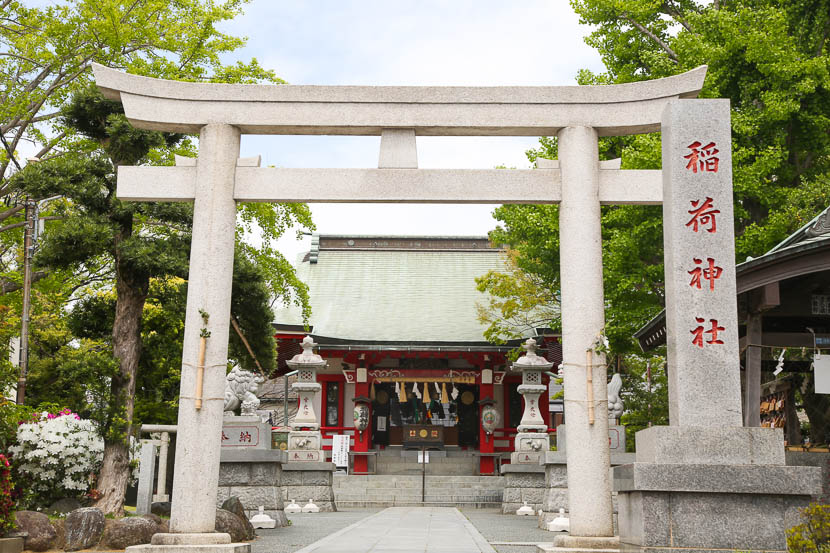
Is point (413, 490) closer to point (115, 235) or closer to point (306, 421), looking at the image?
point (306, 421)

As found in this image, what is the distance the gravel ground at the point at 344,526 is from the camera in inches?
438

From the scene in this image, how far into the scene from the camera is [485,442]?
26.8 m

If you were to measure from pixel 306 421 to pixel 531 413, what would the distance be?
19.1ft

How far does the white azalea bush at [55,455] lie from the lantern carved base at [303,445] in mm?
5819

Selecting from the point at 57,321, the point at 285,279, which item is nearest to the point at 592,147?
the point at 285,279

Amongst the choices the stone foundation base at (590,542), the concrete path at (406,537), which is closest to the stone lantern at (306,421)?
the concrete path at (406,537)

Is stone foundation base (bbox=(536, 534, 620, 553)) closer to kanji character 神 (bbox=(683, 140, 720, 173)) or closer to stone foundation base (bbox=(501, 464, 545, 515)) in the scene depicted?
kanji character 神 (bbox=(683, 140, 720, 173))

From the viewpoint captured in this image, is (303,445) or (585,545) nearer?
(585,545)

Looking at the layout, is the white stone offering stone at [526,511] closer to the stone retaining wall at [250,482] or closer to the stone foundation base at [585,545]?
the stone retaining wall at [250,482]

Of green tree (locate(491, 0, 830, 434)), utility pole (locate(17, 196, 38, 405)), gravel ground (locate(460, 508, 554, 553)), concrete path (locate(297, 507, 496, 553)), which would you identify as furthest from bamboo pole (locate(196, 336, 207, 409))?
green tree (locate(491, 0, 830, 434))

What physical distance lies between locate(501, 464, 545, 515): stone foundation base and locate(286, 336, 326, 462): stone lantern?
4.75 m

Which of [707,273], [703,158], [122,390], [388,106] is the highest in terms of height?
[388,106]

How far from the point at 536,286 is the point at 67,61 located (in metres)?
13.0

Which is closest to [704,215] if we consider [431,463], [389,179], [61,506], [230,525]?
[389,179]
